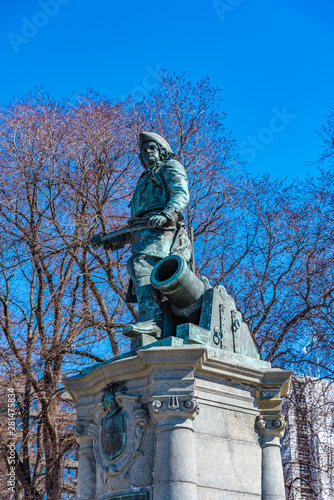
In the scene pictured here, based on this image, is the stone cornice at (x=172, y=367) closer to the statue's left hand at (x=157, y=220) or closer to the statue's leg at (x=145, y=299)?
the statue's leg at (x=145, y=299)

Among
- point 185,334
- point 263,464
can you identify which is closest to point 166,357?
point 185,334

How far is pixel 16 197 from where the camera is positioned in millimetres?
17469

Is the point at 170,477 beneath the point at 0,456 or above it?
beneath

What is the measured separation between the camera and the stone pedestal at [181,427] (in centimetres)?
543

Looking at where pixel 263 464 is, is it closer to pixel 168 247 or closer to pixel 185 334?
pixel 185 334

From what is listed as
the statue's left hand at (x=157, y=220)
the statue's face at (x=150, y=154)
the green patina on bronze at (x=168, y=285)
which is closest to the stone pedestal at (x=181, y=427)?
the green patina on bronze at (x=168, y=285)

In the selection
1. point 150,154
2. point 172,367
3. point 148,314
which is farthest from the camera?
point 150,154

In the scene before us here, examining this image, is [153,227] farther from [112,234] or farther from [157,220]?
[112,234]

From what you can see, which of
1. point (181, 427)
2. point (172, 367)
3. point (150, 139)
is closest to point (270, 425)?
point (181, 427)

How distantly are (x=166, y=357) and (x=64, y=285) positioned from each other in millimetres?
11760

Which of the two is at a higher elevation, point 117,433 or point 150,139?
point 150,139

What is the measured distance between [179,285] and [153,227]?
741 millimetres

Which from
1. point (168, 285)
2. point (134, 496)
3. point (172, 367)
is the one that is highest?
point (168, 285)

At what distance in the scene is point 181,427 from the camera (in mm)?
5449
